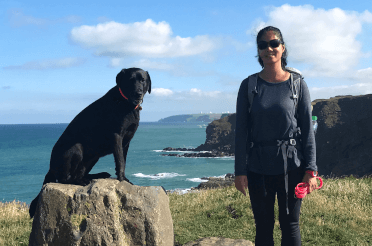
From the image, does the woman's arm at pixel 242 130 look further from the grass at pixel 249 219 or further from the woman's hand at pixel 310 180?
the grass at pixel 249 219

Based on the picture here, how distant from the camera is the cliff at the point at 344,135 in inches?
2031

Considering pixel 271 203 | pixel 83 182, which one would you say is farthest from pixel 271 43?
pixel 83 182

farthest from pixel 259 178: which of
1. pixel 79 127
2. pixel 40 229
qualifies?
pixel 40 229

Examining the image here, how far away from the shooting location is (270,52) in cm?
372

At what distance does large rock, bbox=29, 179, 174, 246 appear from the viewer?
190 inches

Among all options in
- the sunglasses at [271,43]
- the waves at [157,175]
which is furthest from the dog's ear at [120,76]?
the waves at [157,175]

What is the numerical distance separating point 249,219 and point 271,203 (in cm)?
494

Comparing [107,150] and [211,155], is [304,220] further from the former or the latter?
[211,155]

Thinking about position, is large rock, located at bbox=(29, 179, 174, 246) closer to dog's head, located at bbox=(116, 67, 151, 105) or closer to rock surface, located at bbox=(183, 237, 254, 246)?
rock surface, located at bbox=(183, 237, 254, 246)

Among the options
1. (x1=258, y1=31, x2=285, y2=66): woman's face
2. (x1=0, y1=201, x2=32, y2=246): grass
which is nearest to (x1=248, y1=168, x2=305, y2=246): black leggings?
(x1=258, y1=31, x2=285, y2=66): woman's face

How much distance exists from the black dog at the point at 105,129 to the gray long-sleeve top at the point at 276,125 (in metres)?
1.81

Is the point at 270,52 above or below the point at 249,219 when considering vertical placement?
above

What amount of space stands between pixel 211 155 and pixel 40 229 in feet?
228

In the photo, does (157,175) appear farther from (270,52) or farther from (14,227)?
(270,52)
